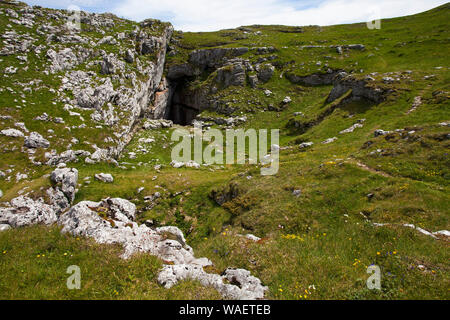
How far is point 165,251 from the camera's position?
9.16 meters

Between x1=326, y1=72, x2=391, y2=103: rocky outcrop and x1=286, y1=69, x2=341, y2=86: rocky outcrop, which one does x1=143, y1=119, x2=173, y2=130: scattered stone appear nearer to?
x1=326, y1=72, x2=391, y2=103: rocky outcrop

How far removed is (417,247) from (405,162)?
461 inches

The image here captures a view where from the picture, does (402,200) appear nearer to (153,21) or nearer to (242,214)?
(242,214)

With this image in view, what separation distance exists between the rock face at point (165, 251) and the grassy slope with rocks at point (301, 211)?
500 millimetres

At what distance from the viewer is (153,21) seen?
68.6 metres

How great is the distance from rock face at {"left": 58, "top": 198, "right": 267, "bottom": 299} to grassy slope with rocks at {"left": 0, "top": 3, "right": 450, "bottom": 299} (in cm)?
50

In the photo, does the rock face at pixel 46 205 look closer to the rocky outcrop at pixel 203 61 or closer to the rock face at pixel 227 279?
the rock face at pixel 227 279

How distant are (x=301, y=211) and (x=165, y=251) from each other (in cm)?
983

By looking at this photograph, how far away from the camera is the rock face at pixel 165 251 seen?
693cm

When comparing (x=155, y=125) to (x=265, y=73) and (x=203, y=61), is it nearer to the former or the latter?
(x=265, y=73)

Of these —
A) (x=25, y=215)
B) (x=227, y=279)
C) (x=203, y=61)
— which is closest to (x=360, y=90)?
(x=227, y=279)
